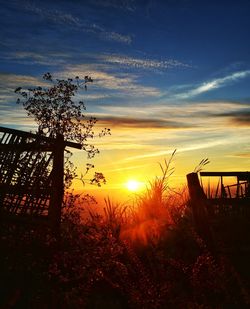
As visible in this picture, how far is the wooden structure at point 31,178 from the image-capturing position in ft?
22.6

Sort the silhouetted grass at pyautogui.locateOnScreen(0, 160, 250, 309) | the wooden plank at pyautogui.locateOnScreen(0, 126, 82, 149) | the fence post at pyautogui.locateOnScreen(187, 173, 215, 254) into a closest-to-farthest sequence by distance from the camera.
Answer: the silhouetted grass at pyautogui.locateOnScreen(0, 160, 250, 309) → the wooden plank at pyautogui.locateOnScreen(0, 126, 82, 149) → the fence post at pyautogui.locateOnScreen(187, 173, 215, 254)

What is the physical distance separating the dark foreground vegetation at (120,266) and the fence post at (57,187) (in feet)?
0.81

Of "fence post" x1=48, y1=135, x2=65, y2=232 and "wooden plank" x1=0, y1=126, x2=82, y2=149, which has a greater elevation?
"wooden plank" x1=0, y1=126, x2=82, y2=149

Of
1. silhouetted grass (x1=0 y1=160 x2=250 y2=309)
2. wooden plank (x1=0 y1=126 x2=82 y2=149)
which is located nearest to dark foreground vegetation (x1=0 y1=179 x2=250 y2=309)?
silhouetted grass (x1=0 y1=160 x2=250 y2=309)

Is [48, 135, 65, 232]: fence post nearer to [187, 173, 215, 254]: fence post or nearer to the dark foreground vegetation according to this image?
the dark foreground vegetation

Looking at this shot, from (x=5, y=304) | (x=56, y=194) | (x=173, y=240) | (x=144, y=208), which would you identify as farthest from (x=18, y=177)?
(x=144, y=208)

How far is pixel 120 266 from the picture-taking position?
5.99 m

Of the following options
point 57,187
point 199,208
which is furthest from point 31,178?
point 199,208

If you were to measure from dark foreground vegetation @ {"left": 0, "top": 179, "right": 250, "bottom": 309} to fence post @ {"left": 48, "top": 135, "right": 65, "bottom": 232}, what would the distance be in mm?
246

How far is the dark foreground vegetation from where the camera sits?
5.26 metres

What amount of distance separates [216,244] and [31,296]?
364 centimetres

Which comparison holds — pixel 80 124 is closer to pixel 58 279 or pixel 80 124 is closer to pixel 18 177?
pixel 18 177

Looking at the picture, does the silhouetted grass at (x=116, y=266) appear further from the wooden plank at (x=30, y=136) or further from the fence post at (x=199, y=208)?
the wooden plank at (x=30, y=136)

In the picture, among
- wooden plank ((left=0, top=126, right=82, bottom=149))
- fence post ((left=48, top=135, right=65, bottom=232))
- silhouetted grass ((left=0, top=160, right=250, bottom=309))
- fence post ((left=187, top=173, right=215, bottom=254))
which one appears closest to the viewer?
silhouetted grass ((left=0, top=160, right=250, bottom=309))
